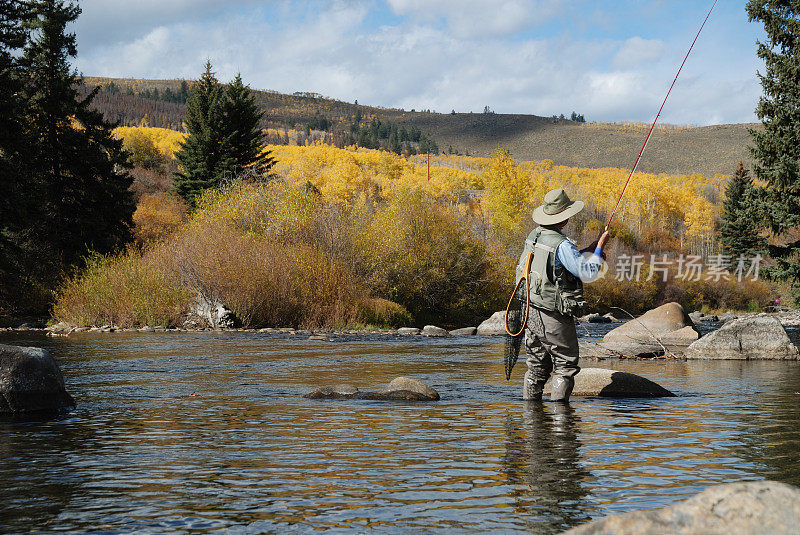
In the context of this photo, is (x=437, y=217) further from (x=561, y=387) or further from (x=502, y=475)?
(x=502, y=475)

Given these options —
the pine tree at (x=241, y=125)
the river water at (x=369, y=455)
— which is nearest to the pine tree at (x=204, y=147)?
the pine tree at (x=241, y=125)

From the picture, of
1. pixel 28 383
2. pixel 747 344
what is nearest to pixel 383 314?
pixel 747 344

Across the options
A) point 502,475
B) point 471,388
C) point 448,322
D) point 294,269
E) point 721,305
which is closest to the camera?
point 502,475

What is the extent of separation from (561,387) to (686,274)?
178 feet

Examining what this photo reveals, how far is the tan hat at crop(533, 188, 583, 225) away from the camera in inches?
370

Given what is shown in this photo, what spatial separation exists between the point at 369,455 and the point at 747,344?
1440 centimetres

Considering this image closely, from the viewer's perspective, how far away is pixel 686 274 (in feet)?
199

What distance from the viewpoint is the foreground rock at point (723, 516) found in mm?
3324

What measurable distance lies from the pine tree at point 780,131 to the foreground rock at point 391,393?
20.4 meters

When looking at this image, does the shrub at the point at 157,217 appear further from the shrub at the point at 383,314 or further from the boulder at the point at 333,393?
the boulder at the point at 333,393

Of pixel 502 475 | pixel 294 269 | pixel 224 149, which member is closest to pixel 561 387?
pixel 502 475

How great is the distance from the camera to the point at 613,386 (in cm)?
1153

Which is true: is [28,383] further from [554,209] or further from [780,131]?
[780,131]

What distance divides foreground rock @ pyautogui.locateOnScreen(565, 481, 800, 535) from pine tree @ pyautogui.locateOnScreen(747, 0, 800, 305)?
85.4 ft
